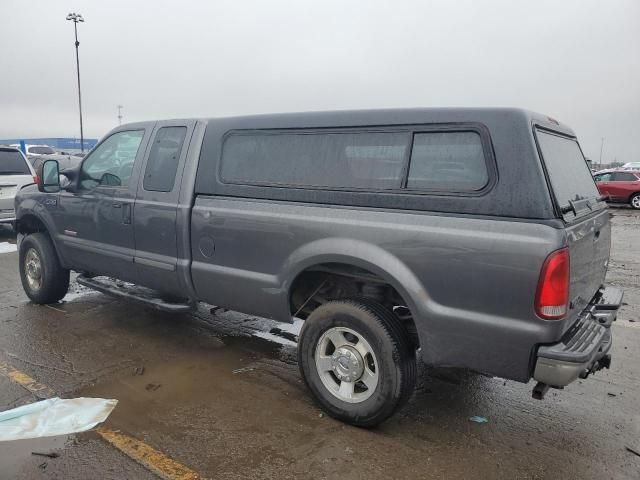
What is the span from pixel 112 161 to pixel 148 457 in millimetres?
3034

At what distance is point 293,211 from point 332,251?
0.46 metres

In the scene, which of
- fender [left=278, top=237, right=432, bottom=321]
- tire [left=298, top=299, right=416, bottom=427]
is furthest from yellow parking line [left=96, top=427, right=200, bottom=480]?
fender [left=278, top=237, right=432, bottom=321]

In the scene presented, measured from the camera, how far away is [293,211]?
3469 mm

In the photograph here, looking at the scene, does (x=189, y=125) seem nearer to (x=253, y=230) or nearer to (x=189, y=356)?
(x=253, y=230)

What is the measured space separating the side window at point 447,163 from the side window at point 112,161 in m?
2.82

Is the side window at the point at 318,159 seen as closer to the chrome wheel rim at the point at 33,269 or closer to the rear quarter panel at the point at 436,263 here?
the rear quarter panel at the point at 436,263

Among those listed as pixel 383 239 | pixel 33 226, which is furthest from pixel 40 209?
pixel 383 239

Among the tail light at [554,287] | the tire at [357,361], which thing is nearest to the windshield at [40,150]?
the tire at [357,361]

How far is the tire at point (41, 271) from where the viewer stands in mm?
5570

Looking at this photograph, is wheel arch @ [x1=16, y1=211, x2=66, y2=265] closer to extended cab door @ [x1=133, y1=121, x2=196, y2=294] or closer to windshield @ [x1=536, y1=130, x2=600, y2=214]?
extended cab door @ [x1=133, y1=121, x2=196, y2=294]

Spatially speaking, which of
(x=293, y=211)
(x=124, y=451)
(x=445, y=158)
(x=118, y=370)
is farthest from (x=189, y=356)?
(x=445, y=158)

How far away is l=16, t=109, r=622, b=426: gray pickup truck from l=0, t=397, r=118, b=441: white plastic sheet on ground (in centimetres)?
109

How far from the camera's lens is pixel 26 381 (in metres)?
3.83

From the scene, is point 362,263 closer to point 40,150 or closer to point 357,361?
point 357,361
